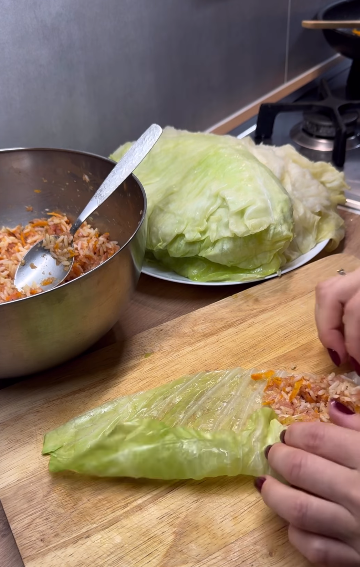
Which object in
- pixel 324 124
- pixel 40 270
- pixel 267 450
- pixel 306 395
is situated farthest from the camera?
pixel 324 124

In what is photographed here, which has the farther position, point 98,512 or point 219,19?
point 219,19

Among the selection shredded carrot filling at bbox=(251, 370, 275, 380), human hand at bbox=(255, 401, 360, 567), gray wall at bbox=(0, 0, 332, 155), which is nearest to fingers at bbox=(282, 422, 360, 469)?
human hand at bbox=(255, 401, 360, 567)

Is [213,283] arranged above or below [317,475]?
below

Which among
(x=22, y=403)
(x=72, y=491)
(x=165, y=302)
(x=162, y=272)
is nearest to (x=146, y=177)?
(x=162, y=272)

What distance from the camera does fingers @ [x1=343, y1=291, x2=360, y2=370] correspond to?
1044 mm

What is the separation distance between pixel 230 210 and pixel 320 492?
788 millimetres

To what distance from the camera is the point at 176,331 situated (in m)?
1.24

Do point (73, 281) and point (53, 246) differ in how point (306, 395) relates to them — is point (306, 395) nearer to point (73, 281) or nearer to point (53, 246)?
point (73, 281)

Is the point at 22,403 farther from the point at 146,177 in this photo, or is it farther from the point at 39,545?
the point at 146,177

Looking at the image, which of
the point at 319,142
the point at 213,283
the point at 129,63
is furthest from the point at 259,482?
the point at 319,142

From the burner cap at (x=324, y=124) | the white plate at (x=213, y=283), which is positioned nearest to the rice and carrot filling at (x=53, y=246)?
the white plate at (x=213, y=283)

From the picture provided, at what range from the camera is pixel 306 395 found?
1028mm

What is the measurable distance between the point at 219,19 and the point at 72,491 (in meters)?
1.83

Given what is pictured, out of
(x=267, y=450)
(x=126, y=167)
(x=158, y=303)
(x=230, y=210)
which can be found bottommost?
(x=158, y=303)
